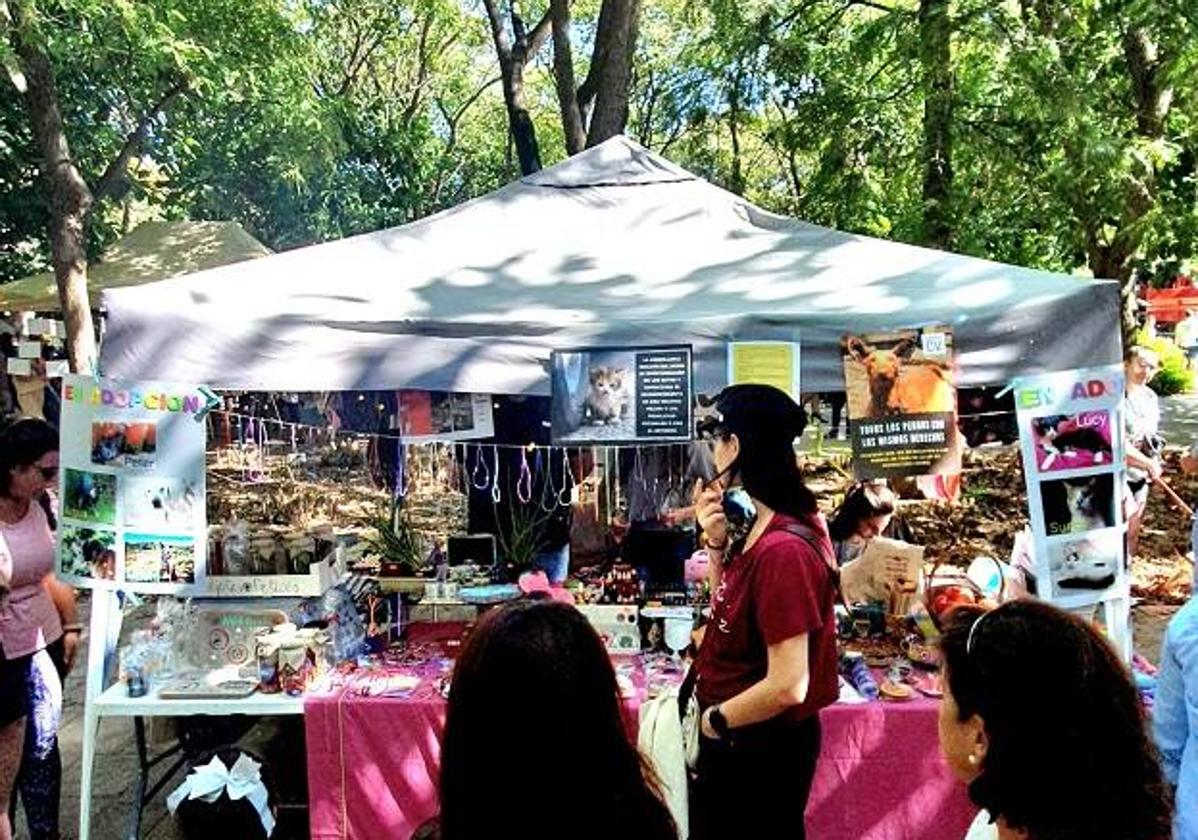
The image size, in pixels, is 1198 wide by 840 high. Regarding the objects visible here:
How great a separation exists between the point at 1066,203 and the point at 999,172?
573 mm

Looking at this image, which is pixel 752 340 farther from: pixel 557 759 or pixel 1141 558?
pixel 1141 558

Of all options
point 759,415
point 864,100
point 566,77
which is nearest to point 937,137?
point 864,100

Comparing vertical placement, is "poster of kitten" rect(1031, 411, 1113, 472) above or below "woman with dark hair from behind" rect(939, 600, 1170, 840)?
above

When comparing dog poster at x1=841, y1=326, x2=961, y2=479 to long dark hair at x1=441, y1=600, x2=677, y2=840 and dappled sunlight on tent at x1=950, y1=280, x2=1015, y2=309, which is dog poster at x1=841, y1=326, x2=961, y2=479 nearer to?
dappled sunlight on tent at x1=950, y1=280, x2=1015, y2=309

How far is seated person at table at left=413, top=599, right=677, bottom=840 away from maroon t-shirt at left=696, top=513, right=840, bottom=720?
2.81 feet

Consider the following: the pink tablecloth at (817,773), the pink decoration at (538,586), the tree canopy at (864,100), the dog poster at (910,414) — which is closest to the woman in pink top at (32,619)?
the pink tablecloth at (817,773)

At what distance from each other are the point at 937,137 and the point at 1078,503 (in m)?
5.05

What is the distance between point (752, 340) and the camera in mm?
3305

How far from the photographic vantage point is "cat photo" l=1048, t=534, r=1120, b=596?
10.5 ft

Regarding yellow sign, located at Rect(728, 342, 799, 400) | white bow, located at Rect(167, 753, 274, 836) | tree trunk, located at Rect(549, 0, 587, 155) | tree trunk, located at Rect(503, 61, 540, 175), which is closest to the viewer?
white bow, located at Rect(167, 753, 274, 836)

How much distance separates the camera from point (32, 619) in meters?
3.08

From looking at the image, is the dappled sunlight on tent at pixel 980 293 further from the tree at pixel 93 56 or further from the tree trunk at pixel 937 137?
the tree at pixel 93 56

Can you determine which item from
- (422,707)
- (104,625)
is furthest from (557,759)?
(104,625)

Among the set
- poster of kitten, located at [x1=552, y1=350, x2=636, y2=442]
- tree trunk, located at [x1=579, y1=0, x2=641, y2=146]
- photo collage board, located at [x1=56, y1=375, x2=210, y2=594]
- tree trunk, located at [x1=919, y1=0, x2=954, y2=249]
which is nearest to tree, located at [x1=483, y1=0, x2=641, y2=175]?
tree trunk, located at [x1=579, y1=0, x2=641, y2=146]
